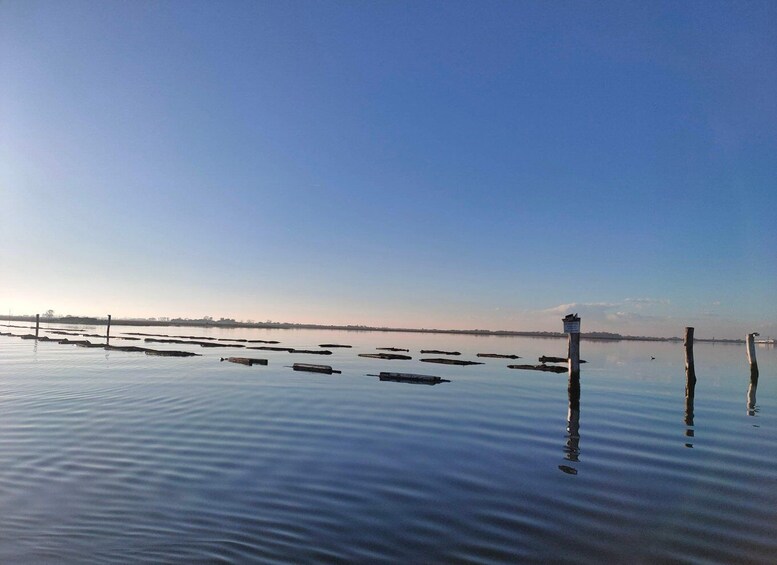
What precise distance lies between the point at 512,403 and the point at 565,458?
30.1 feet

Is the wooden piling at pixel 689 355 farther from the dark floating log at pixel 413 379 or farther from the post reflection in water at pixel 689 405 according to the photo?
the dark floating log at pixel 413 379

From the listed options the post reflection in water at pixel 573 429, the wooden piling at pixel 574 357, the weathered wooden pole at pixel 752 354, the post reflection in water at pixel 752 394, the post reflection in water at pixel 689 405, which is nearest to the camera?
the post reflection in water at pixel 573 429

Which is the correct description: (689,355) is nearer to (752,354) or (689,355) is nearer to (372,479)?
(752,354)

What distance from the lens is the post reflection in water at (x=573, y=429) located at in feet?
39.6

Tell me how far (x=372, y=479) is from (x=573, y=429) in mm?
9270

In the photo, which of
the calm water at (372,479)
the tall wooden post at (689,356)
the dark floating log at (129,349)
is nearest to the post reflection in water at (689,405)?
the tall wooden post at (689,356)

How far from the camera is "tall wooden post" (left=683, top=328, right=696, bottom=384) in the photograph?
27.4 m

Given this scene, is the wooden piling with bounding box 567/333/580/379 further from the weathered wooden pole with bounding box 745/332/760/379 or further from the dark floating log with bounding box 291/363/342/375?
the weathered wooden pole with bounding box 745/332/760/379

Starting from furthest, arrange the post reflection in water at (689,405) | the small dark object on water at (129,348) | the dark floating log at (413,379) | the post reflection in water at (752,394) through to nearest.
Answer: the small dark object on water at (129,348) < the dark floating log at (413,379) < the post reflection in water at (752,394) < the post reflection in water at (689,405)

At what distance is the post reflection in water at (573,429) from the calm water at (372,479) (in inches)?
3.7

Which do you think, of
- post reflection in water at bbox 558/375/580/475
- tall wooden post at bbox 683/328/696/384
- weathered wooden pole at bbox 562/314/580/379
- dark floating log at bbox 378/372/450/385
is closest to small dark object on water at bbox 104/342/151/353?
dark floating log at bbox 378/372/450/385

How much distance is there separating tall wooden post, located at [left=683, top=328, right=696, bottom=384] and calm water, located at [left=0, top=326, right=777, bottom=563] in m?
6.26

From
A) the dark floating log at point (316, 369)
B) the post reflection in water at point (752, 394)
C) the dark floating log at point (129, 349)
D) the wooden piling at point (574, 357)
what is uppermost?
the wooden piling at point (574, 357)

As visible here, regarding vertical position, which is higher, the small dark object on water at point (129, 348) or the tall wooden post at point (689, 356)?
the tall wooden post at point (689, 356)
